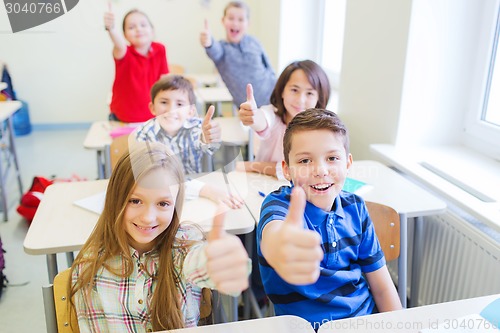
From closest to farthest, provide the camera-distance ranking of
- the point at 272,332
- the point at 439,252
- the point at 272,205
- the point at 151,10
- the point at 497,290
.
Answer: the point at 272,332
the point at 272,205
the point at 497,290
the point at 439,252
the point at 151,10

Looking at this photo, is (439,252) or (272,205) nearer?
(272,205)

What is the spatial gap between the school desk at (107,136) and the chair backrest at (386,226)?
1.17 m

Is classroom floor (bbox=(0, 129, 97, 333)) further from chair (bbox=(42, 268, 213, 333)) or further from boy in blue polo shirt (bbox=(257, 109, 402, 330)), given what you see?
boy in blue polo shirt (bbox=(257, 109, 402, 330))

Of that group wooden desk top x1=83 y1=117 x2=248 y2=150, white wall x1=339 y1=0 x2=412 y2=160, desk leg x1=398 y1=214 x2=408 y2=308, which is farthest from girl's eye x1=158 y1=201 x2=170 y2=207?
wooden desk top x1=83 y1=117 x2=248 y2=150

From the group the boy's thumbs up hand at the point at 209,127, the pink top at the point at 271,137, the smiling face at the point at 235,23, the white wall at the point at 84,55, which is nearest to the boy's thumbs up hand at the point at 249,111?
the pink top at the point at 271,137

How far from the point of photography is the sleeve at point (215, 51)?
9.45ft

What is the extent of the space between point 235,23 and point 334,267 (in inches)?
89.9

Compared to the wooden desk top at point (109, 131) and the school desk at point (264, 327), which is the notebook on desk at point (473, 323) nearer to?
the school desk at point (264, 327)

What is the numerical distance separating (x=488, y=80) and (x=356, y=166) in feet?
2.17

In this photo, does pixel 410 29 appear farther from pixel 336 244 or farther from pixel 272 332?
pixel 272 332

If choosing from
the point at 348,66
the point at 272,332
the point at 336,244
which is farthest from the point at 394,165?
the point at 272,332

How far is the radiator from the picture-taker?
154 centimetres

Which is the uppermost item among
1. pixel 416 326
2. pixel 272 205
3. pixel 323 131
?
pixel 323 131

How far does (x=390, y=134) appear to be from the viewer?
2.15 metres
